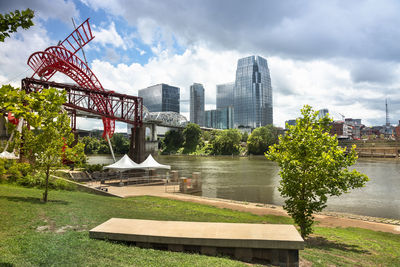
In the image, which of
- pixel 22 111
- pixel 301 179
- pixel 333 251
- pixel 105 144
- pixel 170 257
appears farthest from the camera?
pixel 105 144

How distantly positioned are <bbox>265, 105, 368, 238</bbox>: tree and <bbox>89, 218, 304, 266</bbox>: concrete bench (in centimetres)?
377

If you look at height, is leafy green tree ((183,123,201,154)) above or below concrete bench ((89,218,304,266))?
above

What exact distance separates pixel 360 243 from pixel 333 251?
2.72 meters

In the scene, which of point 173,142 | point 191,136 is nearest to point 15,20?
point 191,136

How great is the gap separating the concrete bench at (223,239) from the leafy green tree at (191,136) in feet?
457

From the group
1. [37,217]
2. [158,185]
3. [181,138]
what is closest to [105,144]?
[181,138]

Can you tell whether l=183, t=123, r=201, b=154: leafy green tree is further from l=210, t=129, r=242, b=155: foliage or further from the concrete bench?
the concrete bench

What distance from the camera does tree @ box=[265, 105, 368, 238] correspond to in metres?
11.4

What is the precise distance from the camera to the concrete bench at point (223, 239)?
7465 mm

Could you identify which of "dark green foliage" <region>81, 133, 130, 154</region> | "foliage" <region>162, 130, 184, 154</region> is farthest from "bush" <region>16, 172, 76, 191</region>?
"foliage" <region>162, 130, 184, 154</region>

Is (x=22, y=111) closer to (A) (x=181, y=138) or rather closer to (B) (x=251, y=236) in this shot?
(B) (x=251, y=236)

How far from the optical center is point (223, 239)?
7598mm

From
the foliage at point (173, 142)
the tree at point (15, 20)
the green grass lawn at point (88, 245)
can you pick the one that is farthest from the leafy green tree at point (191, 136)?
the tree at point (15, 20)

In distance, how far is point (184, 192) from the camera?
2709cm
